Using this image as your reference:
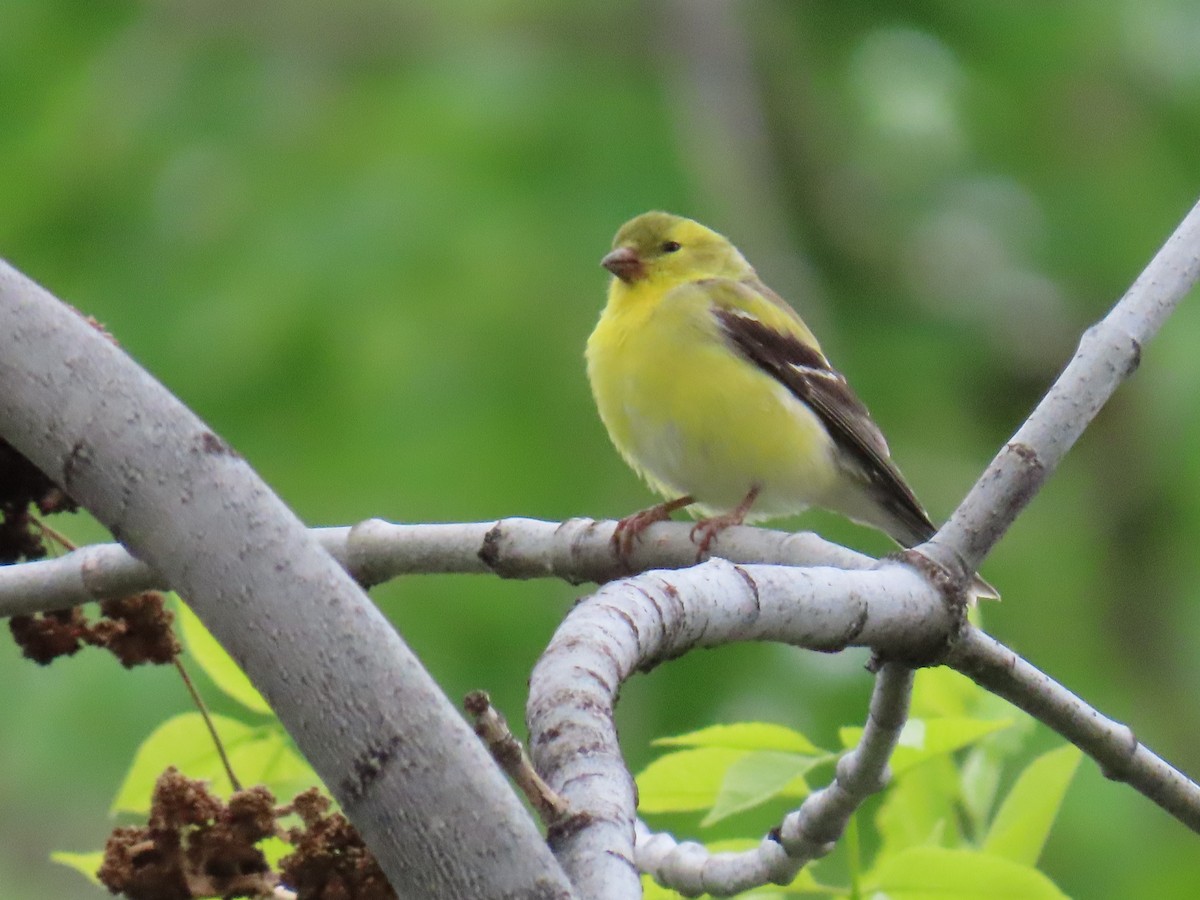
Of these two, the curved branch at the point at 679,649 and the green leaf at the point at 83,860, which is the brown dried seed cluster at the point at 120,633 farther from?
the curved branch at the point at 679,649

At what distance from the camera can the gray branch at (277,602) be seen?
1.20 metres

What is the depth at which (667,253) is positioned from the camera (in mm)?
5074

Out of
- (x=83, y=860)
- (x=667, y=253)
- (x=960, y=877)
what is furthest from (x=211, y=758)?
(x=667, y=253)

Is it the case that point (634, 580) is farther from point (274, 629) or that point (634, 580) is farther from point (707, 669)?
point (707, 669)

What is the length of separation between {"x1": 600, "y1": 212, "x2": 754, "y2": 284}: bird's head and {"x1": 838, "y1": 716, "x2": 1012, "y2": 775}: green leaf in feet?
8.68

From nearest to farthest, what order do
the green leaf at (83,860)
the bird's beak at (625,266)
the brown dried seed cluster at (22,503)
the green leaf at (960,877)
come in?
the green leaf at (960,877) < the brown dried seed cluster at (22,503) < the green leaf at (83,860) < the bird's beak at (625,266)

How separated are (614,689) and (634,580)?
302mm

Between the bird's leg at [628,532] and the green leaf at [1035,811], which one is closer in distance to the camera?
the green leaf at [1035,811]

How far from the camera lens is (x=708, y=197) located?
23.6 ft

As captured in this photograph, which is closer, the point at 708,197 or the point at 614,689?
the point at 614,689

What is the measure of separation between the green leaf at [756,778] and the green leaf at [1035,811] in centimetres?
33

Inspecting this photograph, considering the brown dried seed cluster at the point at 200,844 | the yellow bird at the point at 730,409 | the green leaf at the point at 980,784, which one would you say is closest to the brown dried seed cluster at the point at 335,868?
the brown dried seed cluster at the point at 200,844

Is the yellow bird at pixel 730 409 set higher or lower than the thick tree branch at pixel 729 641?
higher

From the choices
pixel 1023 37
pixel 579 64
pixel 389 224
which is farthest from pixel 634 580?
pixel 1023 37
